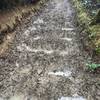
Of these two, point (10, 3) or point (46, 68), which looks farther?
point (10, 3)

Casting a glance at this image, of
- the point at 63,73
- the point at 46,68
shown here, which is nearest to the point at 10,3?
the point at 46,68

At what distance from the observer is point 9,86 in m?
5.90

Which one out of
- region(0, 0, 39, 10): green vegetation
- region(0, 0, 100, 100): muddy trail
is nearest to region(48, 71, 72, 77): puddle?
region(0, 0, 100, 100): muddy trail

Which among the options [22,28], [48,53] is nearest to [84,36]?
[48,53]

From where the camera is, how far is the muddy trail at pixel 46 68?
18.3 ft

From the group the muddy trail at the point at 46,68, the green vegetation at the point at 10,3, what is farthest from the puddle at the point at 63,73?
the green vegetation at the point at 10,3

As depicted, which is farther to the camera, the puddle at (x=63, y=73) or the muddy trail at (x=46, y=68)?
the puddle at (x=63, y=73)

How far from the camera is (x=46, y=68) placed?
6.86m

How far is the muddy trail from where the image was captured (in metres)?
5.58

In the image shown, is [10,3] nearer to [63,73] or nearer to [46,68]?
[46,68]

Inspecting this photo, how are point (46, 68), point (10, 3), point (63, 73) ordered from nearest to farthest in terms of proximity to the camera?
point (63, 73) → point (46, 68) → point (10, 3)

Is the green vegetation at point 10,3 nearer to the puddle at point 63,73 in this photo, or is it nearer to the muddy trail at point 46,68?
the muddy trail at point 46,68

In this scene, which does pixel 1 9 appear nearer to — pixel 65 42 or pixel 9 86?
pixel 65 42

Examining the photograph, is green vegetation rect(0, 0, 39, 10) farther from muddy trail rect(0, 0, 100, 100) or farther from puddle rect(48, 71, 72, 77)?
puddle rect(48, 71, 72, 77)
